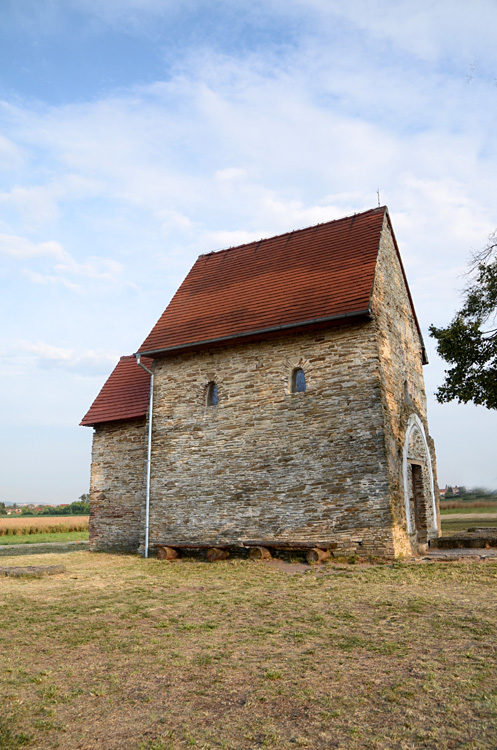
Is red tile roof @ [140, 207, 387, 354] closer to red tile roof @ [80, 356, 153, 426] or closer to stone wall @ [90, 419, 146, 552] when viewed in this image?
red tile roof @ [80, 356, 153, 426]

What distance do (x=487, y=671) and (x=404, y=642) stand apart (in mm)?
1171

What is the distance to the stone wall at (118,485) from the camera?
16359 millimetres

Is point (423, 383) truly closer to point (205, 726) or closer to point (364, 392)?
point (364, 392)

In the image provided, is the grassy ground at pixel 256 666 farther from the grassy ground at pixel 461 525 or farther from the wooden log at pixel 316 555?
the grassy ground at pixel 461 525

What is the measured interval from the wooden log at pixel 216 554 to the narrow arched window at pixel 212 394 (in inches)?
149

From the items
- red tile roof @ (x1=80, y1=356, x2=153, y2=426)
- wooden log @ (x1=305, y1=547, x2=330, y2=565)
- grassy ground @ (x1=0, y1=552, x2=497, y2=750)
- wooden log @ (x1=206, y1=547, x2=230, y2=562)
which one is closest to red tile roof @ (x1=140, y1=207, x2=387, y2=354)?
red tile roof @ (x1=80, y1=356, x2=153, y2=426)

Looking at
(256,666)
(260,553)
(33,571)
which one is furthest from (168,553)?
(256,666)

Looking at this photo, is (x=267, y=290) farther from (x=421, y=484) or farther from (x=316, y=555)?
(x=316, y=555)

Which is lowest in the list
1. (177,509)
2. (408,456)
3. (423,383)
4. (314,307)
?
(177,509)

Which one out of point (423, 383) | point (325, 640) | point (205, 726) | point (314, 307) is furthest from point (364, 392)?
point (205, 726)

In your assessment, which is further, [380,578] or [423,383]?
[423,383]

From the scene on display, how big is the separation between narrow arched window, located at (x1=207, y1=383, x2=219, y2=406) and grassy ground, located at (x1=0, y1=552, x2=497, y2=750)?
5.83 meters

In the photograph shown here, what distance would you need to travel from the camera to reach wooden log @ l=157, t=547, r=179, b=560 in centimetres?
1367

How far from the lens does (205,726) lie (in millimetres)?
3898
